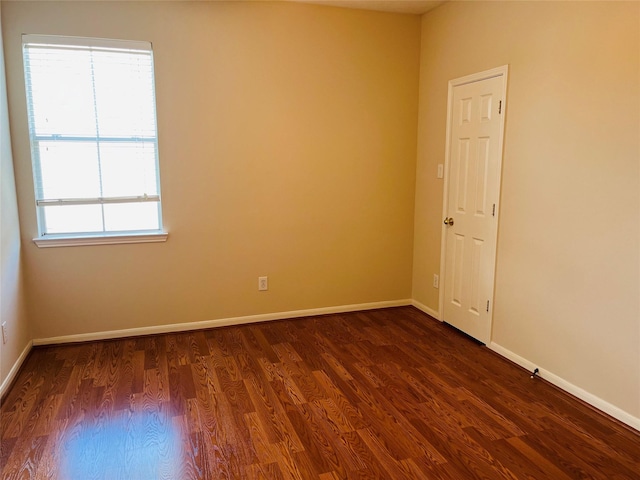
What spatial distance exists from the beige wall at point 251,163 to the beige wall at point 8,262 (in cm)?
11

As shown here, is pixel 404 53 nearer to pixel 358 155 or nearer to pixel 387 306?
pixel 358 155

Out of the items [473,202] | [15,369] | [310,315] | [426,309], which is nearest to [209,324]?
[310,315]

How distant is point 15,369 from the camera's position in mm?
2926

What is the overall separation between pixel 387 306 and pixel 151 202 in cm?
237

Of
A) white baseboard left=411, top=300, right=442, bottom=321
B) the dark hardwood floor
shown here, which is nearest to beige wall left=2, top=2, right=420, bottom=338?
white baseboard left=411, top=300, right=442, bottom=321

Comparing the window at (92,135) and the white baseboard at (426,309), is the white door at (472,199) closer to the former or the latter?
the white baseboard at (426,309)

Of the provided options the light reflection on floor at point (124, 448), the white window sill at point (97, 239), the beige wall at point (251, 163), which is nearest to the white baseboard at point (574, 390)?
the beige wall at point (251, 163)

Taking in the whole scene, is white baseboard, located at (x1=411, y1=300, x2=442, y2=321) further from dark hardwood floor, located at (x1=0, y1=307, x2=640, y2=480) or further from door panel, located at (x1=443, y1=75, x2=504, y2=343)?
dark hardwood floor, located at (x1=0, y1=307, x2=640, y2=480)

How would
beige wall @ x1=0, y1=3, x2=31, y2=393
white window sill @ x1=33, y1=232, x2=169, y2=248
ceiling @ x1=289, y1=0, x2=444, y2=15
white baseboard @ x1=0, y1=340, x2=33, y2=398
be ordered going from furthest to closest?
ceiling @ x1=289, y1=0, x2=444, y2=15, white window sill @ x1=33, y1=232, x2=169, y2=248, beige wall @ x1=0, y1=3, x2=31, y2=393, white baseboard @ x1=0, y1=340, x2=33, y2=398

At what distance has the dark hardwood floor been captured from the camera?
2.08 metres

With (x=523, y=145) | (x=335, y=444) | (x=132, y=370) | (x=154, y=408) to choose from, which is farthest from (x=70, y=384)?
(x=523, y=145)

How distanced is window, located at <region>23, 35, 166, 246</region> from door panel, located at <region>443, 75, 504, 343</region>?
2.41 m

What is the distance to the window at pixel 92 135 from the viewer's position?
3.15m

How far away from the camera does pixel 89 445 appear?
223cm
